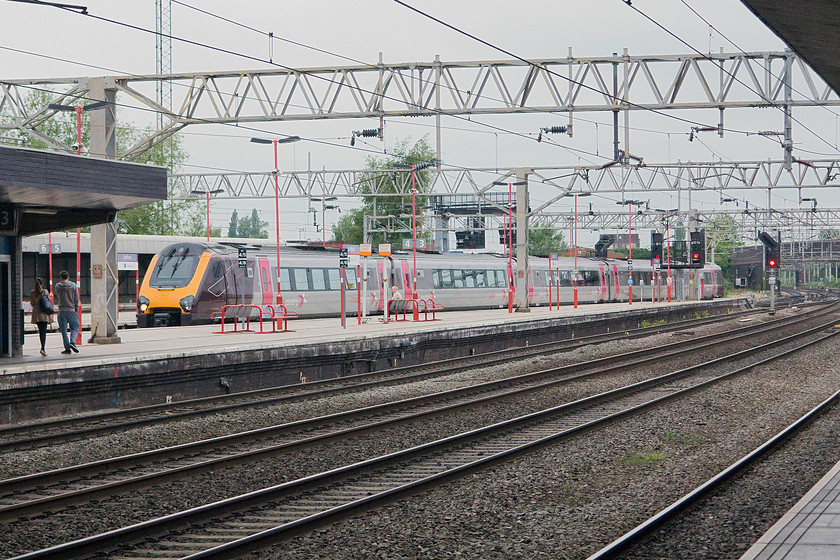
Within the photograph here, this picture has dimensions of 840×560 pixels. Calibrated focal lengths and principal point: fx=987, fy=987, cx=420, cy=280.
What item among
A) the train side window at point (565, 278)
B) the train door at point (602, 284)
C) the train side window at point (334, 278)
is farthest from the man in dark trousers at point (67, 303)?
the train door at point (602, 284)

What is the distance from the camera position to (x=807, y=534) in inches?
276

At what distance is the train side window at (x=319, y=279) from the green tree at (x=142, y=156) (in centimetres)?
2230

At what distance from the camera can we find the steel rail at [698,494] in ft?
24.3

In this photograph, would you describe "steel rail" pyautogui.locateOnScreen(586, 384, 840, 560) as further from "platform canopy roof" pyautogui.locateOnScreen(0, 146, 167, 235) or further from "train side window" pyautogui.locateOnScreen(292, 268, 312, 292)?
"train side window" pyautogui.locateOnScreen(292, 268, 312, 292)

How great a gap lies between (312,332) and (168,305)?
5119mm

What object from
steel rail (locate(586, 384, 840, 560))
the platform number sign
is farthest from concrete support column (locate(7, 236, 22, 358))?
steel rail (locate(586, 384, 840, 560))

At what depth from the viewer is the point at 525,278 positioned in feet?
130

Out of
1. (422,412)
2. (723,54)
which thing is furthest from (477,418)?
(723,54)

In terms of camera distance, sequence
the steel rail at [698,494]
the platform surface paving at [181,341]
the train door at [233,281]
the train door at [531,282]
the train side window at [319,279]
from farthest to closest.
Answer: the train door at [531,282] → the train side window at [319,279] → the train door at [233,281] → the platform surface paving at [181,341] → the steel rail at [698,494]

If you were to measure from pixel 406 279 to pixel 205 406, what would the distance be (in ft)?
74.9

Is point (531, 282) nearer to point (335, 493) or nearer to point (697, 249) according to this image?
point (697, 249)

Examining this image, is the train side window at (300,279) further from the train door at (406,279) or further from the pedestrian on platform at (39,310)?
the pedestrian on platform at (39,310)

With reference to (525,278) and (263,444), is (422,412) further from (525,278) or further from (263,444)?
(525,278)

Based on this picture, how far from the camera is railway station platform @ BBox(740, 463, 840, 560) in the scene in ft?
21.2
